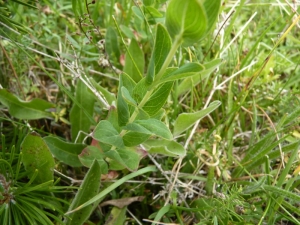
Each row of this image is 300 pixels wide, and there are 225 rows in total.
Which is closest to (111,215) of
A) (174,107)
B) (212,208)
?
(212,208)

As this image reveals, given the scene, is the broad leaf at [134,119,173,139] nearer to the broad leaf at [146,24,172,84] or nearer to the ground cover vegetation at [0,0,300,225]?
the ground cover vegetation at [0,0,300,225]

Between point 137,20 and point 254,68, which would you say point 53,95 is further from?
point 254,68

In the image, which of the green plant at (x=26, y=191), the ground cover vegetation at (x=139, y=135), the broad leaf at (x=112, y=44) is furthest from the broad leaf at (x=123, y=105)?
the broad leaf at (x=112, y=44)

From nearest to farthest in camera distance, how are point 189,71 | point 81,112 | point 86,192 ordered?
point 189,71
point 86,192
point 81,112

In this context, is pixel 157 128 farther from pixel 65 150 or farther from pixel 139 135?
pixel 65 150

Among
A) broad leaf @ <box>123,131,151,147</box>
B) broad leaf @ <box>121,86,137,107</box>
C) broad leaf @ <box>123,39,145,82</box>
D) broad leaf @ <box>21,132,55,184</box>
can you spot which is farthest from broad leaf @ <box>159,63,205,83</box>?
broad leaf @ <box>123,39,145,82</box>

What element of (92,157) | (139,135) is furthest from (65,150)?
(139,135)

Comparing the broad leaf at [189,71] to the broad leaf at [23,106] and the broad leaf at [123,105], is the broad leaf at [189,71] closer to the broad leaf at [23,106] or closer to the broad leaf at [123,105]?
the broad leaf at [123,105]
